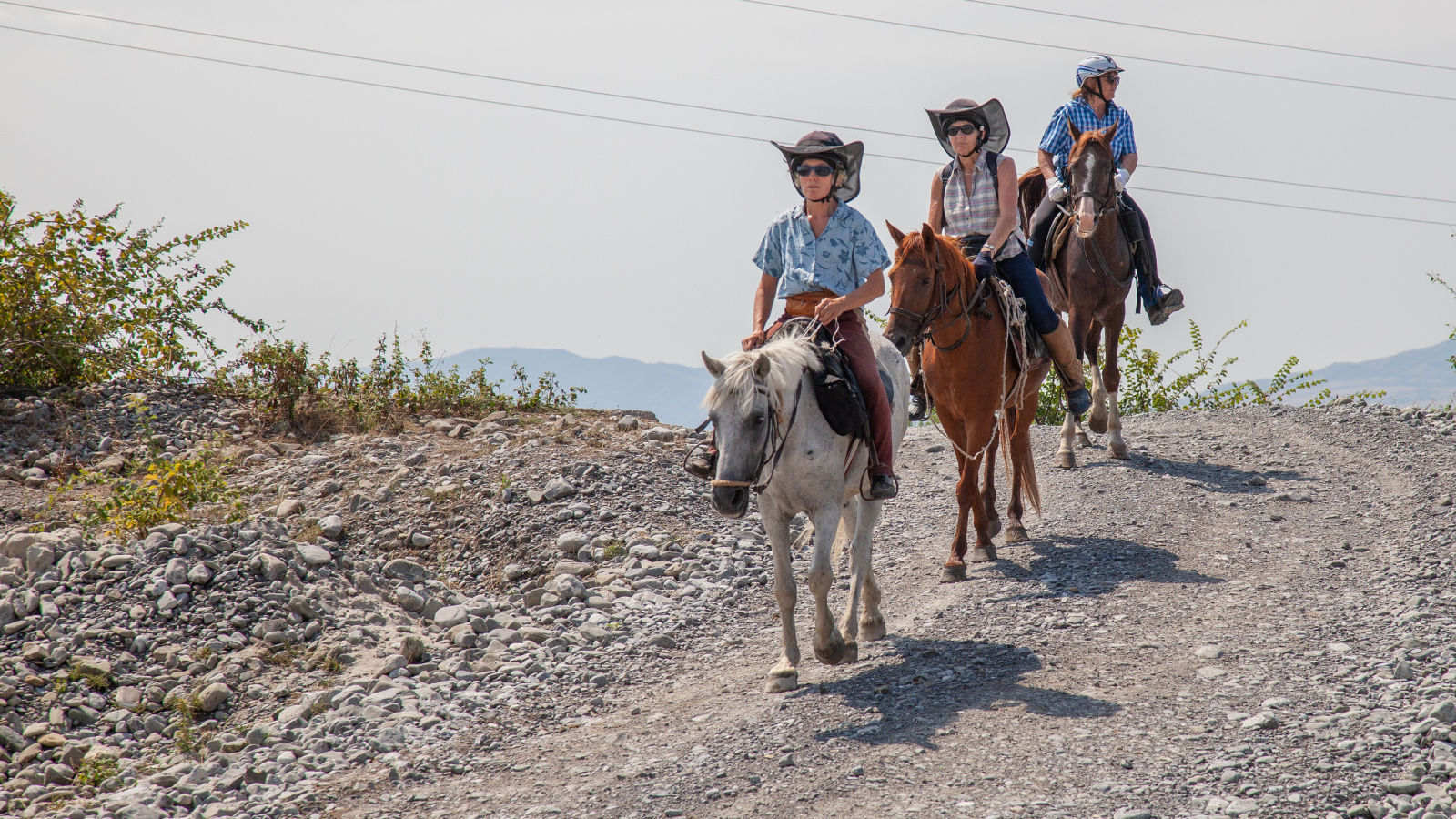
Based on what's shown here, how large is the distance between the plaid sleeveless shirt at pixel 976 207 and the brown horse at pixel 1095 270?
2.24 meters

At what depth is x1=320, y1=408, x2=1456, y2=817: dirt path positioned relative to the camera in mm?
4738

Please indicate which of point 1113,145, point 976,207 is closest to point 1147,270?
point 1113,145

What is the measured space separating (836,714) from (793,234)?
9.11ft

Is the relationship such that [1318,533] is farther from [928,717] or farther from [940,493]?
[928,717]

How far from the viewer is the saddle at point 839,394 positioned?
590cm

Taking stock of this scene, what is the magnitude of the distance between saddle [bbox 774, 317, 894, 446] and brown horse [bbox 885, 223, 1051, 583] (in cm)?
100

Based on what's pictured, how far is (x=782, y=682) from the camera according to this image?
613cm

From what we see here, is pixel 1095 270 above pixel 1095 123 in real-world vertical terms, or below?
below

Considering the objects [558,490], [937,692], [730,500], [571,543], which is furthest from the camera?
[558,490]

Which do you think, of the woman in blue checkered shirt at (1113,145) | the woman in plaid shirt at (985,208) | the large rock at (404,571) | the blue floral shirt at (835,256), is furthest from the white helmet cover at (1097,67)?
the large rock at (404,571)

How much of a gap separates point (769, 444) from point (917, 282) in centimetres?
219

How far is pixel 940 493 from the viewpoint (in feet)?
36.4

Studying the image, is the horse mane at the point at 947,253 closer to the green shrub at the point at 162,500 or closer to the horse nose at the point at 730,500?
the horse nose at the point at 730,500

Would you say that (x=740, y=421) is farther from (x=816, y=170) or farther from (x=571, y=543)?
(x=571, y=543)
